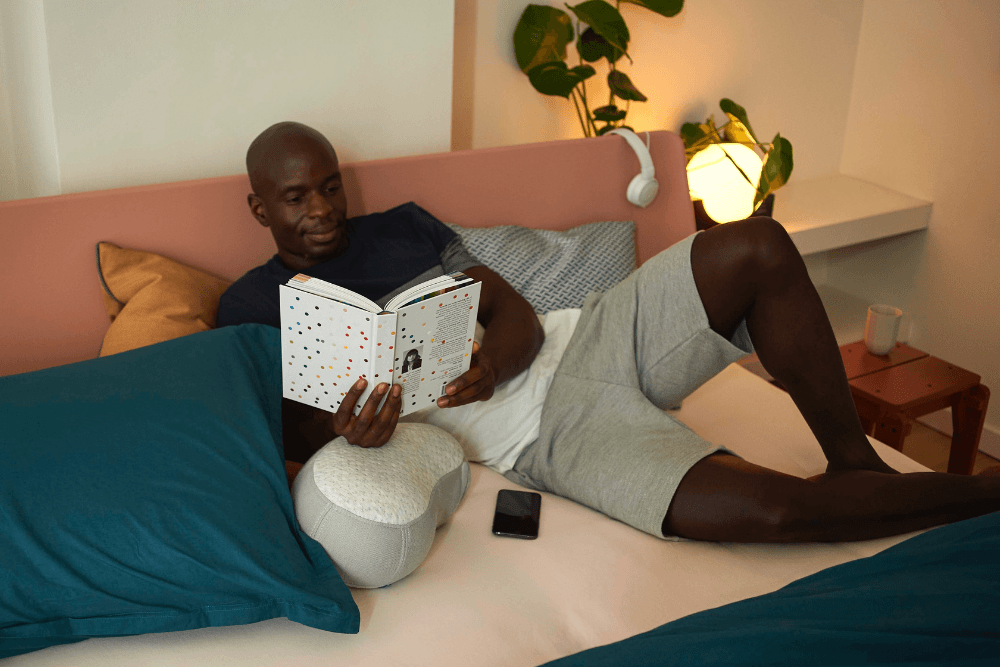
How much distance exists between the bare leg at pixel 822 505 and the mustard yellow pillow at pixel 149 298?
2.82 ft

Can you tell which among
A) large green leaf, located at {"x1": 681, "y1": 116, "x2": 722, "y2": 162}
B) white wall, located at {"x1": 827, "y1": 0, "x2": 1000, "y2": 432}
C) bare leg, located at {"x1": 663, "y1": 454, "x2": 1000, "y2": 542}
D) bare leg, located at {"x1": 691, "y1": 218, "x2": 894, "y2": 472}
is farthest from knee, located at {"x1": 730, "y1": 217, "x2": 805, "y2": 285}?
white wall, located at {"x1": 827, "y1": 0, "x2": 1000, "y2": 432}

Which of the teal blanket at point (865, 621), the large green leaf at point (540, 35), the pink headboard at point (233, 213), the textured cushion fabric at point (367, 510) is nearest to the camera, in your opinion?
the teal blanket at point (865, 621)

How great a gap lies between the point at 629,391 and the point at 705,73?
1.50 meters

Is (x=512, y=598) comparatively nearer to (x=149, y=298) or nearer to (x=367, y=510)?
(x=367, y=510)

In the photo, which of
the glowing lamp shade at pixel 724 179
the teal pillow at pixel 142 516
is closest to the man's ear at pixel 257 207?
the teal pillow at pixel 142 516

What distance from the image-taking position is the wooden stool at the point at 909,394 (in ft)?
6.03

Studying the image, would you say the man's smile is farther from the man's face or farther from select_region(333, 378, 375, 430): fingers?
select_region(333, 378, 375, 430): fingers

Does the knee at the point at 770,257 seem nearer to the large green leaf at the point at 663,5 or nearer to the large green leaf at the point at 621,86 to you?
the large green leaf at the point at 621,86

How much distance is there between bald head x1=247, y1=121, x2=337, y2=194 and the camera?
1.40 meters

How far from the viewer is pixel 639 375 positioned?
1.42m

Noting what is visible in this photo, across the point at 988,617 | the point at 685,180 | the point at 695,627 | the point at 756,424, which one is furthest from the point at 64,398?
the point at 685,180

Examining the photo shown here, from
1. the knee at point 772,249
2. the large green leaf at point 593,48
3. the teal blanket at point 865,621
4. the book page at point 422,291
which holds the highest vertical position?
the large green leaf at point 593,48

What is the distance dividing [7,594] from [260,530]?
277 mm

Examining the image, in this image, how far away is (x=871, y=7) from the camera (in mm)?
2635
